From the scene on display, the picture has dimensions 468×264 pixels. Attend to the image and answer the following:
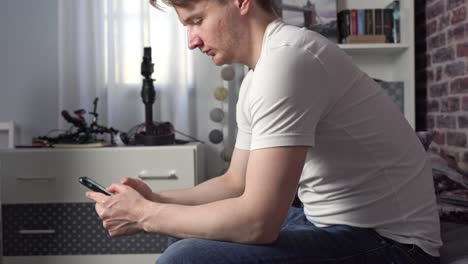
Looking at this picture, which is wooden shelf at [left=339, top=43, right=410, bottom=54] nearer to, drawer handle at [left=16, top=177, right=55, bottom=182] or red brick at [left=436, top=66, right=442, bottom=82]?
red brick at [left=436, top=66, right=442, bottom=82]

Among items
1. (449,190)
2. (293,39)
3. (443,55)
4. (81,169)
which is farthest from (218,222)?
(443,55)

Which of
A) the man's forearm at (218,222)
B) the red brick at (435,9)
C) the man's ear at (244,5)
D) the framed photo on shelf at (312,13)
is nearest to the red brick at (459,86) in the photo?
the red brick at (435,9)

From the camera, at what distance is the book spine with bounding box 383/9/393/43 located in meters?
2.57

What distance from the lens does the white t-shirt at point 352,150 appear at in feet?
3.37

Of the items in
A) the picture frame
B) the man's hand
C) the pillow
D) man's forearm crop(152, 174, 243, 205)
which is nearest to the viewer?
the man's hand

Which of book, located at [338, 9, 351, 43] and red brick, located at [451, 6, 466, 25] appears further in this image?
book, located at [338, 9, 351, 43]

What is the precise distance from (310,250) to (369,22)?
1.76 m

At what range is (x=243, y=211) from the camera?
3.22 ft

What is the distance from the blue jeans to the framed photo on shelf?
1.64m

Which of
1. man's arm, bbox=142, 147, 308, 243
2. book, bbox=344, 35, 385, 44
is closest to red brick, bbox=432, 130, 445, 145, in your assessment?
book, bbox=344, 35, 385, 44

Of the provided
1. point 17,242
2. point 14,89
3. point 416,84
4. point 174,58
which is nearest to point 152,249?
point 17,242

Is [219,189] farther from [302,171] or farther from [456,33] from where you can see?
[456,33]

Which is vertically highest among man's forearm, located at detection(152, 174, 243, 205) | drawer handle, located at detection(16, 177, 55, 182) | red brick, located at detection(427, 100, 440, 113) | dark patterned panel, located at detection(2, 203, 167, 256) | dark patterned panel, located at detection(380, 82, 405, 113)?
dark patterned panel, located at detection(380, 82, 405, 113)

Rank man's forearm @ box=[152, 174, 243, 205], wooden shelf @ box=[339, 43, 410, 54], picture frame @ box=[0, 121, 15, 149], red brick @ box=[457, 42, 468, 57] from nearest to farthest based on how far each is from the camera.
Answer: man's forearm @ box=[152, 174, 243, 205], red brick @ box=[457, 42, 468, 57], wooden shelf @ box=[339, 43, 410, 54], picture frame @ box=[0, 121, 15, 149]
